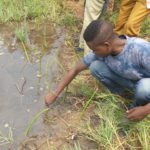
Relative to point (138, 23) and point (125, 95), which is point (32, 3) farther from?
point (125, 95)

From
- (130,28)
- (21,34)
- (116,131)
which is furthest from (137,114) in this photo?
(21,34)

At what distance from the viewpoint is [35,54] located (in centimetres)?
444

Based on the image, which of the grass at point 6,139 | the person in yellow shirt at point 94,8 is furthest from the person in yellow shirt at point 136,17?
the grass at point 6,139

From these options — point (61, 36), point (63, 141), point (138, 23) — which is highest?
point (138, 23)

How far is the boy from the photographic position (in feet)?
9.55

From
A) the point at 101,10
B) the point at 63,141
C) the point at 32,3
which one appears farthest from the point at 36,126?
the point at 32,3

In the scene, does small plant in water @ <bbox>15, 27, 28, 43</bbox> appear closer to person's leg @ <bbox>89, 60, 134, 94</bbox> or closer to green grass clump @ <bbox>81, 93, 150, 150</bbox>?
person's leg @ <bbox>89, 60, 134, 94</bbox>

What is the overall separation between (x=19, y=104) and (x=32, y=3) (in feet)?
7.01

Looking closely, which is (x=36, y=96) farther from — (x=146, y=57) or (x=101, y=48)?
(x=146, y=57)

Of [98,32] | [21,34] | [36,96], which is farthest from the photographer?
[21,34]

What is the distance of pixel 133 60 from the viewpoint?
3084 millimetres

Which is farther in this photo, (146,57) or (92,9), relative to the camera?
(92,9)

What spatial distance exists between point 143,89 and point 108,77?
467mm

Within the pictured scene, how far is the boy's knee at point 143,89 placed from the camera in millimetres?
3082
